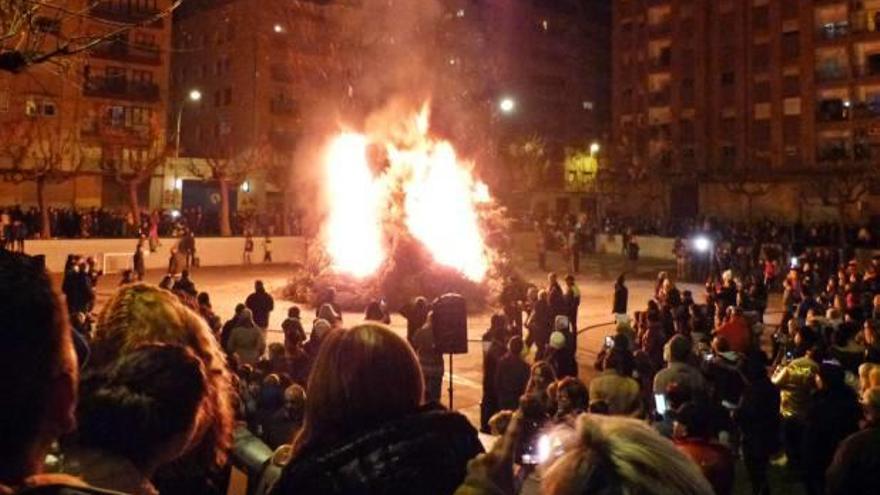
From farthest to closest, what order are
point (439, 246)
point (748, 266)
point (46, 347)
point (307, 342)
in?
point (748, 266)
point (439, 246)
point (307, 342)
point (46, 347)

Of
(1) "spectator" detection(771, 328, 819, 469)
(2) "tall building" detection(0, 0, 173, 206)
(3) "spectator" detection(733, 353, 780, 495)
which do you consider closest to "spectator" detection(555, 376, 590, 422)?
(3) "spectator" detection(733, 353, 780, 495)

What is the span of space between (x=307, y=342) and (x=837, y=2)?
52.5 m

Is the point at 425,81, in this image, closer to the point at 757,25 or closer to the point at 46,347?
the point at 46,347

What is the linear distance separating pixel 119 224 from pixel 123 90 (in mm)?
18197

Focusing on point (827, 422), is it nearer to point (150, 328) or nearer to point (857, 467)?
point (857, 467)

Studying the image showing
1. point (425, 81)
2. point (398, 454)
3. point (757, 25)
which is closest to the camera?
point (398, 454)

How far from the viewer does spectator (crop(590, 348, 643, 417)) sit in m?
6.89

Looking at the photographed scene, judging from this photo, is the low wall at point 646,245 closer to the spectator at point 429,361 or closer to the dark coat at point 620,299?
the dark coat at point 620,299

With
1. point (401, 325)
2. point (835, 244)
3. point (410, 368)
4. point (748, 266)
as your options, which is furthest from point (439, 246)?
point (835, 244)

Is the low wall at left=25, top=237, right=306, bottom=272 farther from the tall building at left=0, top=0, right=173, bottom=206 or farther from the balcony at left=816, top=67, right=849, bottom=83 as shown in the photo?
the balcony at left=816, top=67, right=849, bottom=83

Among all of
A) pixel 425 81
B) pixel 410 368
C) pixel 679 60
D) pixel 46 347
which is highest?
pixel 679 60

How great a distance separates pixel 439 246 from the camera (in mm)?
22984

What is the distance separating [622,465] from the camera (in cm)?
172

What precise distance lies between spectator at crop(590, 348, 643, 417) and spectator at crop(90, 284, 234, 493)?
413 centimetres
